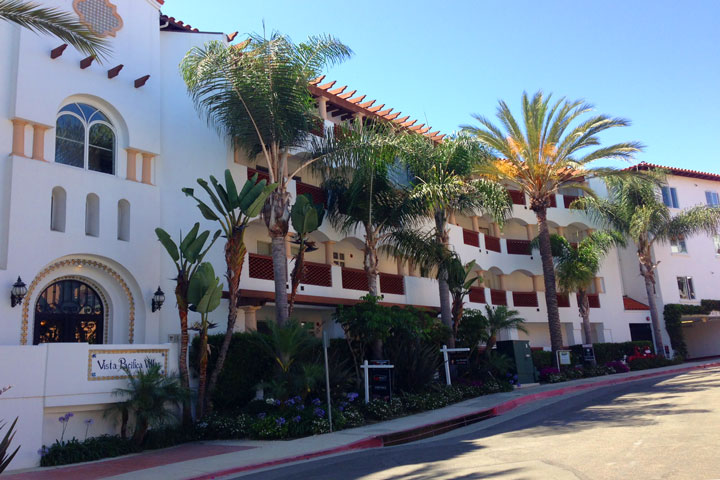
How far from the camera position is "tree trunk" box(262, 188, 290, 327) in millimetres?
18578

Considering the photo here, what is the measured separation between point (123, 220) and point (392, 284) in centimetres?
1234

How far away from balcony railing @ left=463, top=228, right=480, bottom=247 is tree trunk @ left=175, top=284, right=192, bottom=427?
→ 18539 mm

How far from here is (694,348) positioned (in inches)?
1784

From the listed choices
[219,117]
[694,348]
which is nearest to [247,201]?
[219,117]

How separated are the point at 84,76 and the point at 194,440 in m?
10.6

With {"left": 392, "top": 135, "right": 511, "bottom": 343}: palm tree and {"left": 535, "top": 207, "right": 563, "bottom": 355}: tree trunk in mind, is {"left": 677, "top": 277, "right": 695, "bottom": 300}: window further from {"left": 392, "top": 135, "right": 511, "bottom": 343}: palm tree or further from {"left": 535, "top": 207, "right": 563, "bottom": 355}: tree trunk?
{"left": 392, "top": 135, "right": 511, "bottom": 343}: palm tree

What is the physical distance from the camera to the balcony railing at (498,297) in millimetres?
33062

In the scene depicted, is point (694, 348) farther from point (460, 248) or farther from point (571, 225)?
point (460, 248)

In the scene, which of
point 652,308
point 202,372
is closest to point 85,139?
point 202,372

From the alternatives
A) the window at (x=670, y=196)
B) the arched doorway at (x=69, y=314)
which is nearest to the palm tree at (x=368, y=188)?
the arched doorway at (x=69, y=314)

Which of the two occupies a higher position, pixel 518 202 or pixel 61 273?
pixel 518 202

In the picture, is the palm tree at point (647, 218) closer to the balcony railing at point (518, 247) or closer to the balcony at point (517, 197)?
the balcony at point (517, 197)

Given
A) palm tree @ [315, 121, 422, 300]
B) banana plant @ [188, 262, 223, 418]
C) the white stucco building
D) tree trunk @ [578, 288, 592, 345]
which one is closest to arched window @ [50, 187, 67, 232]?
the white stucco building

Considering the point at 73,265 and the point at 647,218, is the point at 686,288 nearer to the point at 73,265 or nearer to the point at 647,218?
the point at 647,218
